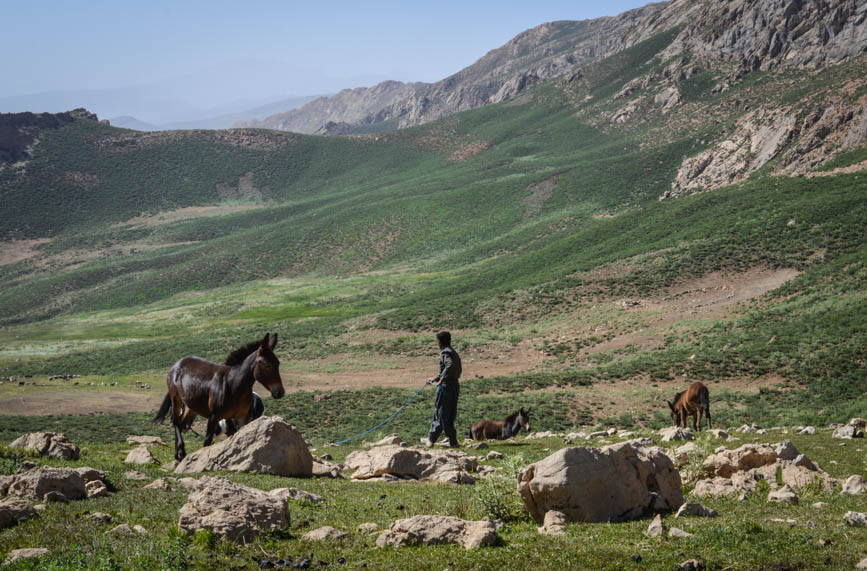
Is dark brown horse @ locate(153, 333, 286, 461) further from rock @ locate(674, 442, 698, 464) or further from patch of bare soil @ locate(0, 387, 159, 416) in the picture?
patch of bare soil @ locate(0, 387, 159, 416)

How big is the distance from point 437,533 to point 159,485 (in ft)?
17.1

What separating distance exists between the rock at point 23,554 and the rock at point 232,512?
1386mm

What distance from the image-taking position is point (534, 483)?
800 centimetres

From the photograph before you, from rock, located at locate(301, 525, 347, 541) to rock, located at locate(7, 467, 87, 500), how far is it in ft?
12.6

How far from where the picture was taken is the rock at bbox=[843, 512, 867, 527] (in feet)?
24.0

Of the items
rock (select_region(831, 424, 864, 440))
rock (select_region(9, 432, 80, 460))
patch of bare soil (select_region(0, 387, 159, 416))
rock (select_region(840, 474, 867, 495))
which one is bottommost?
patch of bare soil (select_region(0, 387, 159, 416))

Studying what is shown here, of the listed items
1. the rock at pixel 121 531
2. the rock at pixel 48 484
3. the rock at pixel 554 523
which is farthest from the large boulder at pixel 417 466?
the rock at pixel 121 531

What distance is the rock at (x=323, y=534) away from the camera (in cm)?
723

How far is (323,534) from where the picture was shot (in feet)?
23.8

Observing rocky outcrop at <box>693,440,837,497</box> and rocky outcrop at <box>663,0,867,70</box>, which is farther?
rocky outcrop at <box>663,0,867,70</box>

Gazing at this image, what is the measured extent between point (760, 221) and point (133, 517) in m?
51.4

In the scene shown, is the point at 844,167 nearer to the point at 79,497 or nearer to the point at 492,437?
the point at 492,437

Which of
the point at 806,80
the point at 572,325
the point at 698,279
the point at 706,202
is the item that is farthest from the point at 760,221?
the point at 806,80

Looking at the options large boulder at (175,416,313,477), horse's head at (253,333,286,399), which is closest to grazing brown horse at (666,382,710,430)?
large boulder at (175,416,313,477)
